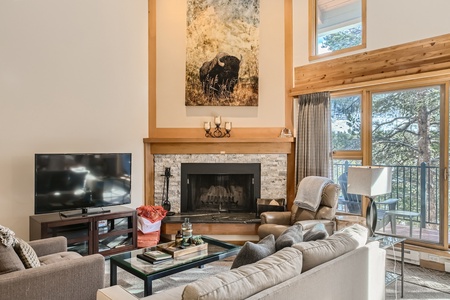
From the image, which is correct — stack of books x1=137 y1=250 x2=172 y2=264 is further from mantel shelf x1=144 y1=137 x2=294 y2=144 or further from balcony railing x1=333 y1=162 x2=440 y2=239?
balcony railing x1=333 y1=162 x2=440 y2=239

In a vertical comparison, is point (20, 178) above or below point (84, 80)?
below

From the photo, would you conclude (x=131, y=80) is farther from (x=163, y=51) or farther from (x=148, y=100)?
(x=163, y=51)

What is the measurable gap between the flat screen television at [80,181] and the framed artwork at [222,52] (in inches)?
63.6

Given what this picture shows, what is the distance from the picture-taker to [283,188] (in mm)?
5098

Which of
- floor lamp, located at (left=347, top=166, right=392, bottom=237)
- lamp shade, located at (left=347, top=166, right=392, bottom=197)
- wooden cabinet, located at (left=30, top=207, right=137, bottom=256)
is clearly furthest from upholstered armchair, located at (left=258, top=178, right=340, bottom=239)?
wooden cabinet, located at (left=30, top=207, right=137, bottom=256)

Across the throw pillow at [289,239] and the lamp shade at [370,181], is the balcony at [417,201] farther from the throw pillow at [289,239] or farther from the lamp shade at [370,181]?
the throw pillow at [289,239]

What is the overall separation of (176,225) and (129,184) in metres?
0.94

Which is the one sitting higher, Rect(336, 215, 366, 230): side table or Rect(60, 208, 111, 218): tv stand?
Rect(60, 208, 111, 218): tv stand

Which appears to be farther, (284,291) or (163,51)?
(163,51)

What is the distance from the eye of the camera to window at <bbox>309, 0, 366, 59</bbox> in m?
4.56

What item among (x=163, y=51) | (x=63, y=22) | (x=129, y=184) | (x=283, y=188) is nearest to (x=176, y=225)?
(x=129, y=184)

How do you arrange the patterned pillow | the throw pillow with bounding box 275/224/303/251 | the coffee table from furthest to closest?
the coffee table, the patterned pillow, the throw pillow with bounding box 275/224/303/251

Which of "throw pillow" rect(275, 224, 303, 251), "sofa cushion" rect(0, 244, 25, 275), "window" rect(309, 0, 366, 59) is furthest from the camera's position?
"window" rect(309, 0, 366, 59)

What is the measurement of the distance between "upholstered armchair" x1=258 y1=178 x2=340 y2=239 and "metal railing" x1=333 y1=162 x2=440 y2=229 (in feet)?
2.86
